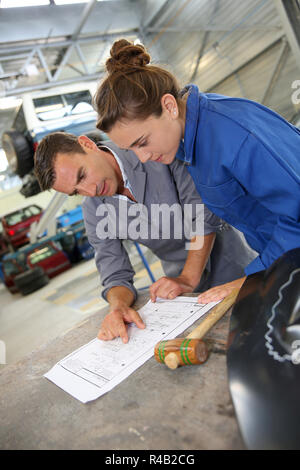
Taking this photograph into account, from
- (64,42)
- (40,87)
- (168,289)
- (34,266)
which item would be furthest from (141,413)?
(34,266)

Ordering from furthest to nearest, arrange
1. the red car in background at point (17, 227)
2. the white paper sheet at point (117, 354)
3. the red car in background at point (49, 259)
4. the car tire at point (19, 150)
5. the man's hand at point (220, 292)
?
the red car in background at point (17, 227), the red car in background at point (49, 259), the car tire at point (19, 150), the man's hand at point (220, 292), the white paper sheet at point (117, 354)

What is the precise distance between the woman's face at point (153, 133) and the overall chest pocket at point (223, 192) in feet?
0.57

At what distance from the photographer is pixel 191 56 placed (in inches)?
199

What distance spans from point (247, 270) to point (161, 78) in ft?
2.02

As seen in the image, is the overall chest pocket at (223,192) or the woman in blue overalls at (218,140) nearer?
the woman in blue overalls at (218,140)

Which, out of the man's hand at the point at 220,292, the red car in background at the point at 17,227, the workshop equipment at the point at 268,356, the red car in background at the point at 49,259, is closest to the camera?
the workshop equipment at the point at 268,356

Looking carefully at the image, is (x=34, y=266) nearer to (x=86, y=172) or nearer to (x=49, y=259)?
(x=49, y=259)

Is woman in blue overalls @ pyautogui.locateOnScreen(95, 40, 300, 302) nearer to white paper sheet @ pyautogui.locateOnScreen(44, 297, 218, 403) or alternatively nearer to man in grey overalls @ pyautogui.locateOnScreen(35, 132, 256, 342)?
white paper sheet @ pyautogui.locateOnScreen(44, 297, 218, 403)

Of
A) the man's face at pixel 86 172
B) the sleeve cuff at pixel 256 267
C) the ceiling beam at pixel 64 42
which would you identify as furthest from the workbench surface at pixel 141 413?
the ceiling beam at pixel 64 42

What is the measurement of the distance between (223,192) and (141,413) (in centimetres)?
62

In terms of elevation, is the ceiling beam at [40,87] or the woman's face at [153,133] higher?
the ceiling beam at [40,87]

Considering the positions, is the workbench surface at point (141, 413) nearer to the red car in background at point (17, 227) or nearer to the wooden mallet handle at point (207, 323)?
the wooden mallet handle at point (207, 323)

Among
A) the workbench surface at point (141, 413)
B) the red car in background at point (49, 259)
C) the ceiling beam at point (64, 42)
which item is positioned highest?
the ceiling beam at point (64, 42)

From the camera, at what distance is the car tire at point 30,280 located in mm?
5699
